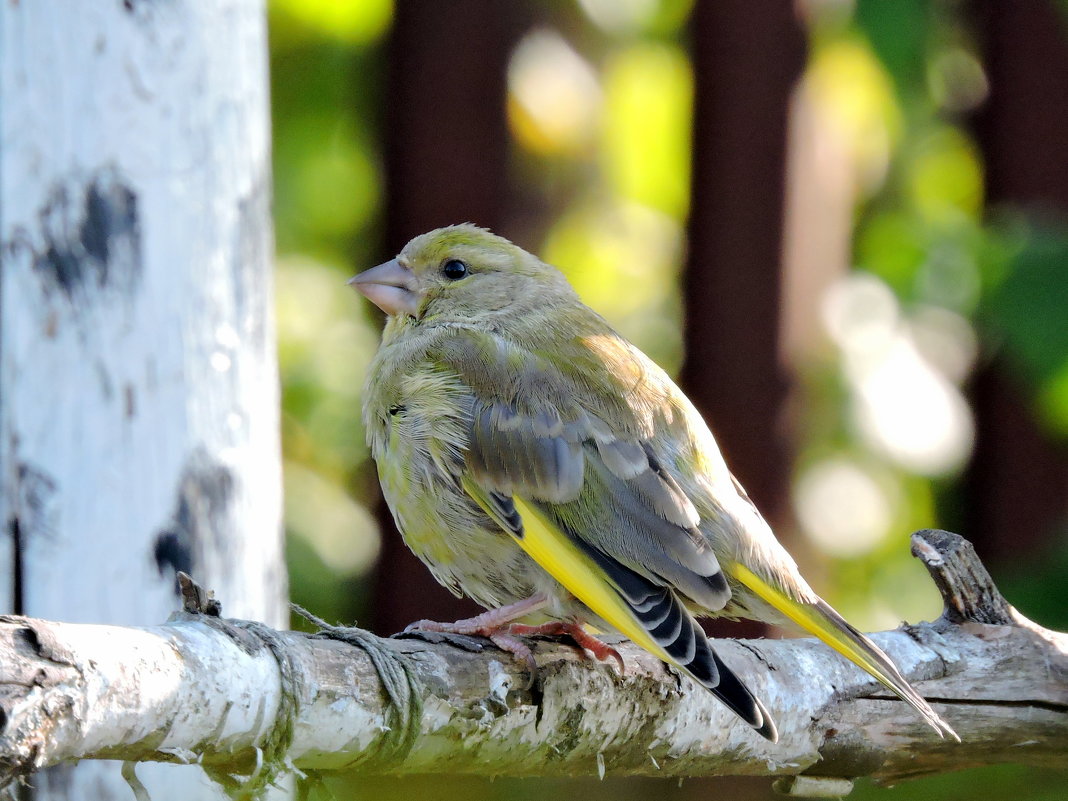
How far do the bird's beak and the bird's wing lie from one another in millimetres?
512

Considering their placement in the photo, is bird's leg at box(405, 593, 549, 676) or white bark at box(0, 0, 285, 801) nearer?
bird's leg at box(405, 593, 549, 676)

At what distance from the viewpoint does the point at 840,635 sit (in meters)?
3.02

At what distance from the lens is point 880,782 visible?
359 centimetres

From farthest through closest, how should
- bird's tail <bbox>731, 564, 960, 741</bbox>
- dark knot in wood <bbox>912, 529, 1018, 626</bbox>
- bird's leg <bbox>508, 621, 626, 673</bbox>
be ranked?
1. dark knot in wood <bbox>912, 529, 1018, 626</bbox>
2. bird's leg <bbox>508, 621, 626, 673</bbox>
3. bird's tail <bbox>731, 564, 960, 741</bbox>

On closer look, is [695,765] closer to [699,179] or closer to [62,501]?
[62,501]

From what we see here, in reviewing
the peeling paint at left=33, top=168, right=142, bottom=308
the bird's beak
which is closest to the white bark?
the peeling paint at left=33, top=168, right=142, bottom=308

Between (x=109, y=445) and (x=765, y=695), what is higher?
(x=109, y=445)

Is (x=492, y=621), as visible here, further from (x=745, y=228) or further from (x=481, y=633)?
(x=745, y=228)

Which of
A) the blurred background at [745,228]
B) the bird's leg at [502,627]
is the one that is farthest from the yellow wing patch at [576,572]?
the blurred background at [745,228]

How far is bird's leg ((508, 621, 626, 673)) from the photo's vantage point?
3.30 m

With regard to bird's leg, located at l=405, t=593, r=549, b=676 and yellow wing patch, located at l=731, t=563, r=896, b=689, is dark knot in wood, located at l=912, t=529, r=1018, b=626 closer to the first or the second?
yellow wing patch, located at l=731, t=563, r=896, b=689

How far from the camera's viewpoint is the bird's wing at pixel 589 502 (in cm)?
305

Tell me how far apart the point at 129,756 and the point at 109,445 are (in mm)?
1426

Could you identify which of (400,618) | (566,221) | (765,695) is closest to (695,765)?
(765,695)
